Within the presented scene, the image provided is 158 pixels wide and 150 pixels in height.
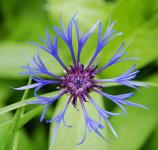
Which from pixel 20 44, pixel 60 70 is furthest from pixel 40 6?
pixel 60 70

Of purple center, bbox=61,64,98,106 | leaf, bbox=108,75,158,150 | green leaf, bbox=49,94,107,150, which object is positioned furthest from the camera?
leaf, bbox=108,75,158,150

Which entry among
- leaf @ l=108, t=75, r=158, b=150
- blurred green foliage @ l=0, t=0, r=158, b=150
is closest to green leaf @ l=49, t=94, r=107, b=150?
blurred green foliage @ l=0, t=0, r=158, b=150

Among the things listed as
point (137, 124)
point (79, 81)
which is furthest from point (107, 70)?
point (79, 81)

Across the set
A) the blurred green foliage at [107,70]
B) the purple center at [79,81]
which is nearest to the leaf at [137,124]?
the blurred green foliage at [107,70]

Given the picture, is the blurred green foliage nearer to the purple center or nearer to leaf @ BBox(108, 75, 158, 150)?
leaf @ BBox(108, 75, 158, 150)

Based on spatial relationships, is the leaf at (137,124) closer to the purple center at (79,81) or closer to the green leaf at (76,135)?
the green leaf at (76,135)

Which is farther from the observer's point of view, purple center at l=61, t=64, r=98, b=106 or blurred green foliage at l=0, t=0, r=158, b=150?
blurred green foliage at l=0, t=0, r=158, b=150
